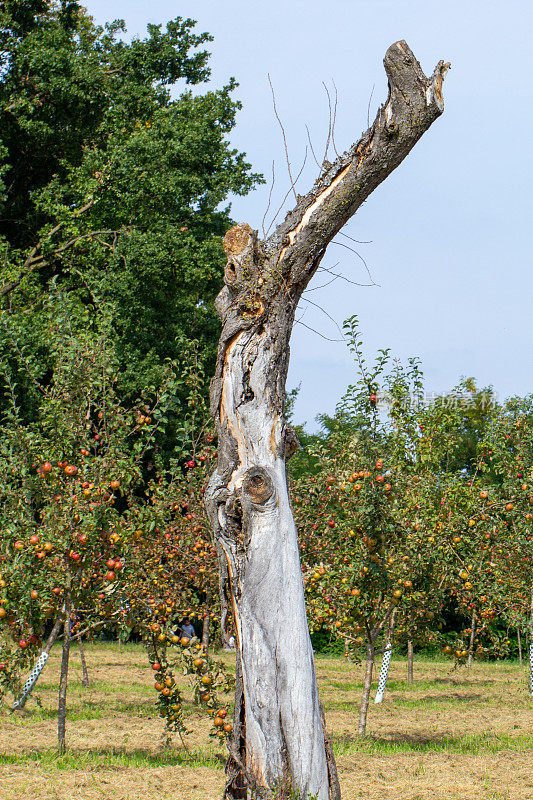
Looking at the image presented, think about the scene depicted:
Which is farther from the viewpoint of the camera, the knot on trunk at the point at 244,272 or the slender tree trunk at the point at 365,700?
the slender tree trunk at the point at 365,700

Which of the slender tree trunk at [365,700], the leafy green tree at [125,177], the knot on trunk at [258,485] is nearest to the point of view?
the knot on trunk at [258,485]

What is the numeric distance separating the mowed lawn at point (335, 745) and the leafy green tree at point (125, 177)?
8.57 m

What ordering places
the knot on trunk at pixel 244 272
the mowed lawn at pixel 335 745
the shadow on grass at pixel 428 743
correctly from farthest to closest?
the shadow on grass at pixel 428 743 < the mowed lawn at pixel 335 745 < the knot on trunk at pixel 244 272

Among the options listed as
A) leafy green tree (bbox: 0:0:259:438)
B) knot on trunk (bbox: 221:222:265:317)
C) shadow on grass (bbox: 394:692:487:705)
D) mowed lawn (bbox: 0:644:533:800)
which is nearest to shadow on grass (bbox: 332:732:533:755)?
mowed lawn (bbox: 0:644:533:800)

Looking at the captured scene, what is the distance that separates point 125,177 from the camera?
18781 millimetres

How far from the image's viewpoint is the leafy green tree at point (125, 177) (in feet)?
61.1

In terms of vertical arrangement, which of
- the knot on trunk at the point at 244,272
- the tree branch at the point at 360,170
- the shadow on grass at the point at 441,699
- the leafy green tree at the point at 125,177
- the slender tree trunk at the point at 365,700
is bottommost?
the shadow on grass at the point at 441,699

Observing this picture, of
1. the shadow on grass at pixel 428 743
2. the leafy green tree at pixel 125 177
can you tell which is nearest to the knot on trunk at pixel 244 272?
the shadow on grass at pixel 428 743

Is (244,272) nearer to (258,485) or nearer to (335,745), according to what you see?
(258,485)

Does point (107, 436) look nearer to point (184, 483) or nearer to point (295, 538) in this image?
point (184, 483)

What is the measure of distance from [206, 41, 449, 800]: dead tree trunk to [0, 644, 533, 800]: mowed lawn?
326cm

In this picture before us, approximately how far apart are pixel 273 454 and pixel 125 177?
1632 centimetres

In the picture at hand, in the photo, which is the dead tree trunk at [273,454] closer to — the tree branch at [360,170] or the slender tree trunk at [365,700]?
the tree branch at [360,170]

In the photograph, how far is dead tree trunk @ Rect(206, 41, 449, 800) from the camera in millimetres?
3602
